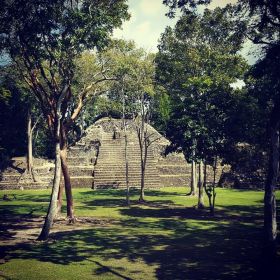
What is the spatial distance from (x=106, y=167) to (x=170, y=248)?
2613cm

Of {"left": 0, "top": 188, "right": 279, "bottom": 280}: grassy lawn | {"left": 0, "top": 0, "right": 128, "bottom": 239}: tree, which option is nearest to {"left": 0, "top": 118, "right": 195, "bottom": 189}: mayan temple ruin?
{"left": 0, "top": 188, "right": 279, "bottom": 280}: grassy lawn

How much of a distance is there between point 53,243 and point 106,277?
471 centimetres

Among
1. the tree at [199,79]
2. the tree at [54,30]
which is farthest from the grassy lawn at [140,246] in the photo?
the tree at [199,79]

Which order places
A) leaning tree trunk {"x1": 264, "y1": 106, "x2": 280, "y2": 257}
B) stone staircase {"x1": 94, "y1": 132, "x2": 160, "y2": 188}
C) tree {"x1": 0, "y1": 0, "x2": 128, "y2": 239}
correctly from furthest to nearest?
1. stone staircase {"x1": 94, "y1": 132, "x2": 160, "y2": 188}
2. tree {"x1": 0, "y1": 0, "x2": 128, "y2": 239}
3. leaning tree trunk {"x1": 264, "y1": 106, "x2": 280, "y2": 257}

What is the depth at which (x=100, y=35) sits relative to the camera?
1312 centimetres

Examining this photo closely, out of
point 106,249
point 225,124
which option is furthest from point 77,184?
point 106,249

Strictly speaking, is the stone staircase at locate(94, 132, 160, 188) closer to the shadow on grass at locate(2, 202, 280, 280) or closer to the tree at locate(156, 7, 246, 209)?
the tree at locate(156, 7, 246, 209)

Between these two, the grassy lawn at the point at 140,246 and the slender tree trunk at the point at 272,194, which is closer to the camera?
the grassy lawn at the point at 140,246

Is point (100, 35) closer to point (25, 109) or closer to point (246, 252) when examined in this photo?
point (246, 252)

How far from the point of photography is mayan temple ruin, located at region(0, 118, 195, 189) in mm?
34906

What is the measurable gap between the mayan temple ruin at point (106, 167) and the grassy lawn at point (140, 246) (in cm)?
1393

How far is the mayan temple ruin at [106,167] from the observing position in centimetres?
3491

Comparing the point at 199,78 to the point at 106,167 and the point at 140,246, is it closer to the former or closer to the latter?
the point at 140,246

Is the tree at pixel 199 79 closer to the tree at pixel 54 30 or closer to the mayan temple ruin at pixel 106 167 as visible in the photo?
the tree at pixel 54 30
